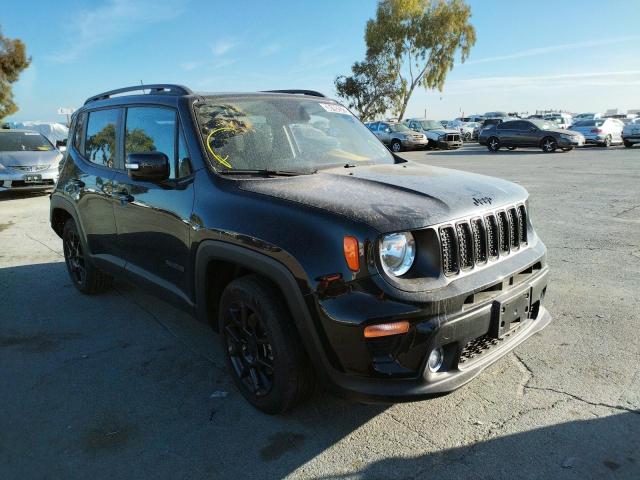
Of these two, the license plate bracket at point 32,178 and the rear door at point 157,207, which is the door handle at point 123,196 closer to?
the rear door at point 157,207

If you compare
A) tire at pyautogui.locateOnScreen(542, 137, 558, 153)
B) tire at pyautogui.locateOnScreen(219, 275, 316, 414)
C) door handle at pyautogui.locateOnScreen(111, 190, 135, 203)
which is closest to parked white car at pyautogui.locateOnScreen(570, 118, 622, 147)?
tire at pyautogui.locateOnScreen(542, 137, 558, 153)

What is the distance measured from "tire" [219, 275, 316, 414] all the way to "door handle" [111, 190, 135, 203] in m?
1.32

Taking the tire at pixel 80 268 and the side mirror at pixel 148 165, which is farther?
the tire at pixel 80 268

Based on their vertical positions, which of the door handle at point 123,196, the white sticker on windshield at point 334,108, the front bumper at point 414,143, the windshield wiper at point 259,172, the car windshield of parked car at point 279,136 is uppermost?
the white sticker on windshield at point 334,108

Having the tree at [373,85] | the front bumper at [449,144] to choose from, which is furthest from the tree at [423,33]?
the front bumper at [449,144]

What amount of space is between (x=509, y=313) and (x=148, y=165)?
2.32m

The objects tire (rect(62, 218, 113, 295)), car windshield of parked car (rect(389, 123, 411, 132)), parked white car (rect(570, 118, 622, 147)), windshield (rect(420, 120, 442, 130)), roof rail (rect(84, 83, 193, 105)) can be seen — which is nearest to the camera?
roof rail (rect(84, 83, 193, 105))

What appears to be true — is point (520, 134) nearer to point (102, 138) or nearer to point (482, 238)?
point (102, 138)

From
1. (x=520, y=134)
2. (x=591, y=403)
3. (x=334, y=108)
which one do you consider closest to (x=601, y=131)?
(x=520, y=134)

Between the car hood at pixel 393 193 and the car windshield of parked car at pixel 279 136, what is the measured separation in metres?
0.27

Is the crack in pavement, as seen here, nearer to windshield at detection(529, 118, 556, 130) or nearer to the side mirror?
the side mirror

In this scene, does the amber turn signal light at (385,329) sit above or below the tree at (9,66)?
below

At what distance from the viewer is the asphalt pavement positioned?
2523 mm

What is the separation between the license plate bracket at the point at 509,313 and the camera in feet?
8.56
